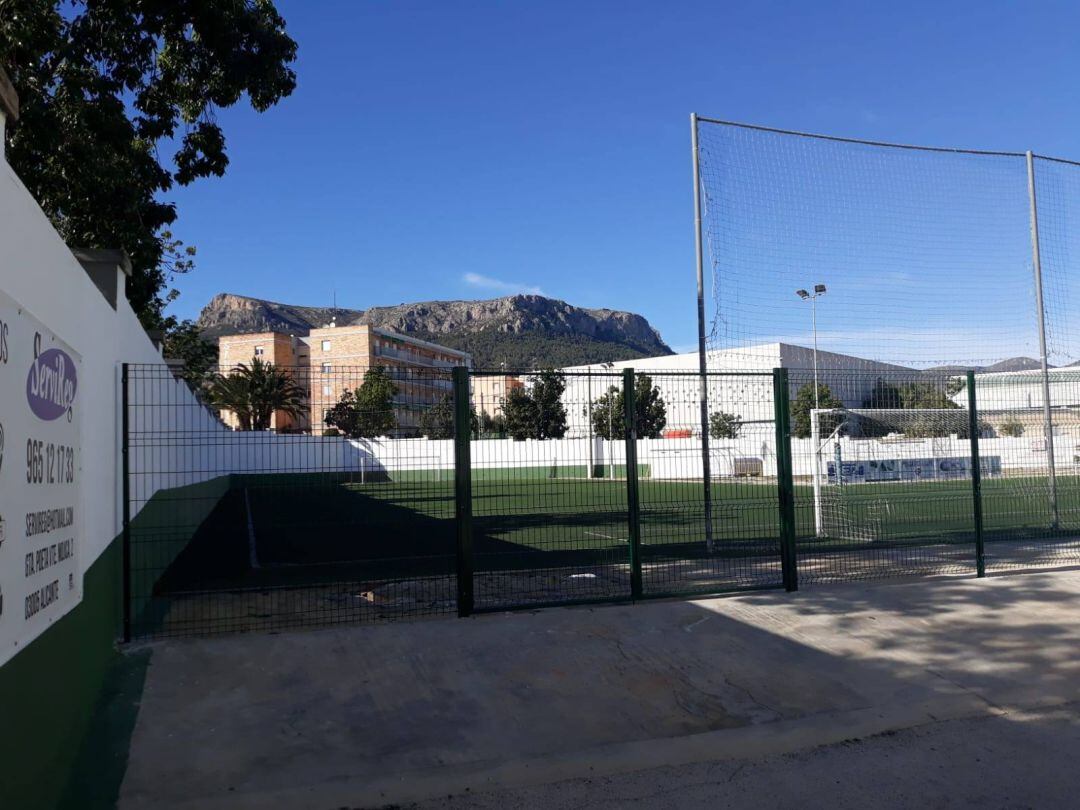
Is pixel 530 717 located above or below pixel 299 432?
below

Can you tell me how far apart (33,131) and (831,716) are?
40.2ft

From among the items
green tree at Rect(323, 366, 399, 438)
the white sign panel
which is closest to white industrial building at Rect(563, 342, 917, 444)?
green tree at Rect(323, 366, 399, 438)

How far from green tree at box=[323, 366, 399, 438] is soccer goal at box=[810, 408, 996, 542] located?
6.05 metres

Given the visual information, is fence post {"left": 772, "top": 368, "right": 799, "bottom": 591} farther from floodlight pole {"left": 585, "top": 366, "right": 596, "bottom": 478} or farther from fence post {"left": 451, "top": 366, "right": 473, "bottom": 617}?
fence post {"left": 451, "top": 366, "right": 473, "bottom": 617}

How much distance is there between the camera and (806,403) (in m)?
11.4

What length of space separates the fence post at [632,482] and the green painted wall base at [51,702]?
4.74 meters

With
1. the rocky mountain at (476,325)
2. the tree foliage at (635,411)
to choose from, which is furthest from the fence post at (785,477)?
the rocky mountain at (476,325)

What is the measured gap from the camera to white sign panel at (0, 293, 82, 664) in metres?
3.07

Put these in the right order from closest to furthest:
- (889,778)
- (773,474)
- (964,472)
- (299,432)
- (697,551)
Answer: (889,778)
(299,432)
(773,474)
(964,472)
(697,551)

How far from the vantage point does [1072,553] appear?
1119cm

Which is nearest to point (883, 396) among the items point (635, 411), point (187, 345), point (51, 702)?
point (635, 411)

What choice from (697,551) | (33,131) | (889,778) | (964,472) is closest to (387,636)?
(889,778)

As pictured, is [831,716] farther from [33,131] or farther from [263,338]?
[263,338]

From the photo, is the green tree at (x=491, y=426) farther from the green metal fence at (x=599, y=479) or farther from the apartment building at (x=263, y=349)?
the apartment building at (x=263, y=349)
